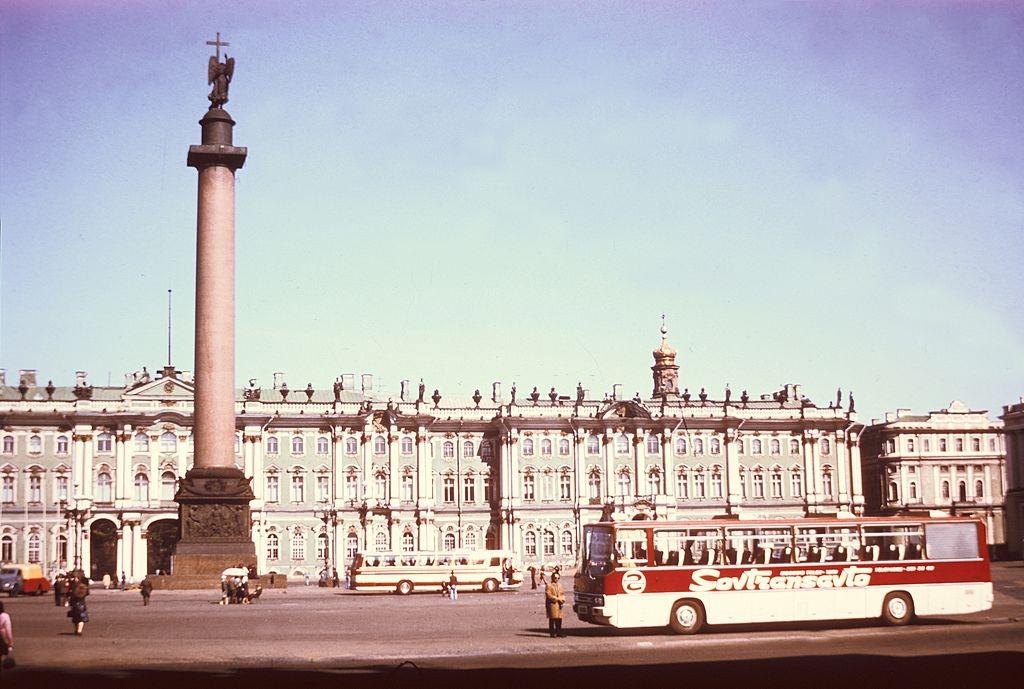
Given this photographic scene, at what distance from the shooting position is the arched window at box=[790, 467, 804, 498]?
103m

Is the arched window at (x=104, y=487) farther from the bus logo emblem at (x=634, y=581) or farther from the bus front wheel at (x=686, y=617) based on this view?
the bus front wheel at (x=686, y=617)

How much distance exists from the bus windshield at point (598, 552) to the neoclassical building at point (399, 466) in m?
62.9

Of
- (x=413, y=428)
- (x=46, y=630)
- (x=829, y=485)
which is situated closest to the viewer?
(x=46, y=630)

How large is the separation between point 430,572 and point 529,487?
3490 centimetres

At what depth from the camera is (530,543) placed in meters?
97.6

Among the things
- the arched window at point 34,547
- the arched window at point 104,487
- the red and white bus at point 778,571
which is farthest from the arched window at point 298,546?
the red and white bus at point 778,571

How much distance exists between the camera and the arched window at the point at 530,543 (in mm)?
97312

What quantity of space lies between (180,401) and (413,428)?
55.0 ft

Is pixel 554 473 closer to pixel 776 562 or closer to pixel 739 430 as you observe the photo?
pixel 739 430

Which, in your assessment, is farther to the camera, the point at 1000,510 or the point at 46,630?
the point at 1000,510

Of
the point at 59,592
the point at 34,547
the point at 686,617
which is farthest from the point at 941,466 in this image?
the point at 686,617

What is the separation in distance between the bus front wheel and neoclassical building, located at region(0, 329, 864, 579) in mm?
64637

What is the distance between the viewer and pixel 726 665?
915 inches

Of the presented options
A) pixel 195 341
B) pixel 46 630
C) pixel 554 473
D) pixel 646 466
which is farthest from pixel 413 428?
pixel 46 630
